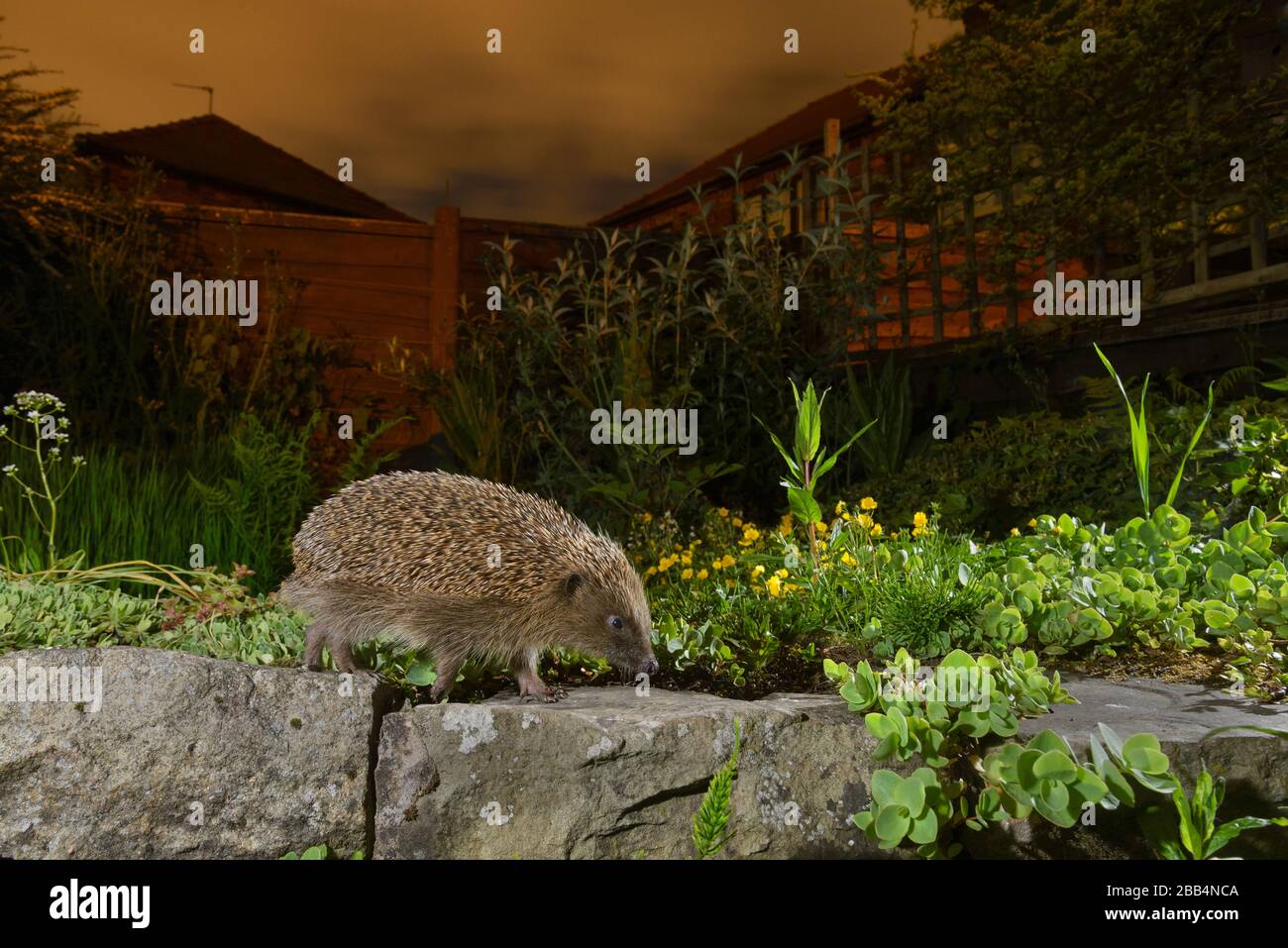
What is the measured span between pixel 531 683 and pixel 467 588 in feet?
1.37

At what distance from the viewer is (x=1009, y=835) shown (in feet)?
10.4

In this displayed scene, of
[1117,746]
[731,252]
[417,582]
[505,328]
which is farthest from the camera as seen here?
[505,328]

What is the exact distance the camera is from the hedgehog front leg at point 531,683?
12.2ft

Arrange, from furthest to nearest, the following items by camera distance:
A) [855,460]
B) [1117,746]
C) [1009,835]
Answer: [855,460] → [1009,835] → [1117,746]

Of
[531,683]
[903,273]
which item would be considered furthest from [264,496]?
[903,273]

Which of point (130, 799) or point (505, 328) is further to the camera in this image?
point (505, 328)

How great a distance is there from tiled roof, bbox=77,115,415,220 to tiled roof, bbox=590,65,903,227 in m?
5.47

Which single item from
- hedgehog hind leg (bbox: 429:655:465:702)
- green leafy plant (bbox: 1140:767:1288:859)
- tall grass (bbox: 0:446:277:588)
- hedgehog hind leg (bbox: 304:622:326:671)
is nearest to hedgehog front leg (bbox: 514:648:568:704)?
hedgehog hind leg (bbox: 429:655:465:702)

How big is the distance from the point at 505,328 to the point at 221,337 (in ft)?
8.68

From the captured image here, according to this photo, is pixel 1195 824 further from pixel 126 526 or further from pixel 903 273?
pixel 903 273

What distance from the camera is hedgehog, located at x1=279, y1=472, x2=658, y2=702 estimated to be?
372 centimetres

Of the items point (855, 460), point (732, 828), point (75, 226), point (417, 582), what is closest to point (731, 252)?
point (855, 460)

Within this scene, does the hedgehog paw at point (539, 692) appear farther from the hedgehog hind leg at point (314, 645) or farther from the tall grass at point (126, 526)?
the tall grass at point (126, 526)

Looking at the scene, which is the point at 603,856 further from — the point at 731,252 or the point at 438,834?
the point at 731,252
